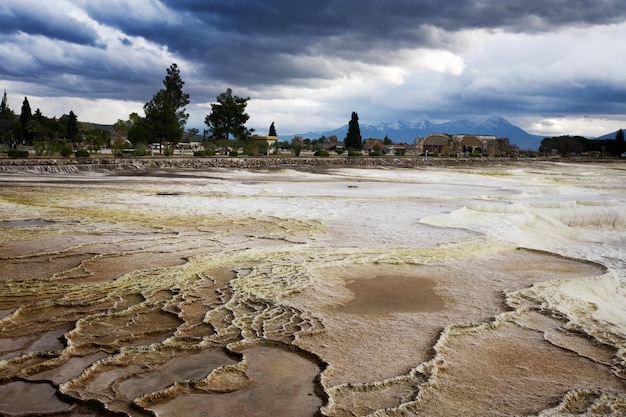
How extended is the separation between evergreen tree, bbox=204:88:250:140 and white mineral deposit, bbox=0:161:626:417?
68928 mm

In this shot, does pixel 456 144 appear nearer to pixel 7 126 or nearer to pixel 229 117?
pixel 229 117

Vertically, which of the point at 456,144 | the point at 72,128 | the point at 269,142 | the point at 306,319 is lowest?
the point at 306,319

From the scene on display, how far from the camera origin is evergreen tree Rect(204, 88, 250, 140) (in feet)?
269

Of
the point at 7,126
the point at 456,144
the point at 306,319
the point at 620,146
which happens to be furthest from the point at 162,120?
the point at 620,146

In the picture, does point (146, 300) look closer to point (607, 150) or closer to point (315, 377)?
point (315, 377)

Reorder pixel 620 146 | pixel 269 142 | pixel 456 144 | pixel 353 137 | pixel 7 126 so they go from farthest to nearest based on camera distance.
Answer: pixel 456 144, pixel 620 146, pixel 269 142, pixel 353 137, pixel 7 126

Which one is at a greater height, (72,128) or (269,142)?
(72,128)

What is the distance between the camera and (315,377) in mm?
5109

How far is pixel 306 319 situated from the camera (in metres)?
6.72

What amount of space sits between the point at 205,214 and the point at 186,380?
11.0m

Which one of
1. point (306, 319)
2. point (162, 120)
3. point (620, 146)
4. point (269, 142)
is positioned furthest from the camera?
point (620, 146)

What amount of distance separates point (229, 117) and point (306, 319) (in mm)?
77688

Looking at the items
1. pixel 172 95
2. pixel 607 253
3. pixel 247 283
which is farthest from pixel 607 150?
pixel 247 283

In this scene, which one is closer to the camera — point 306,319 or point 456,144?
point 306,319
